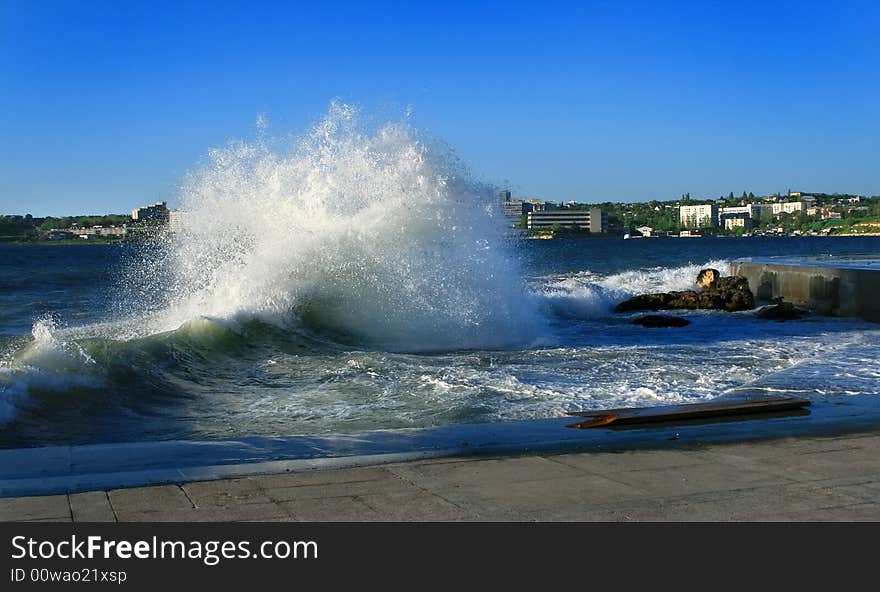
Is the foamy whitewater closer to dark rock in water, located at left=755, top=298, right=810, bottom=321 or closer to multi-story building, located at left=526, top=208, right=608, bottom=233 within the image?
dark rock in water, located at left=755, top=298, right=810, bottom=321

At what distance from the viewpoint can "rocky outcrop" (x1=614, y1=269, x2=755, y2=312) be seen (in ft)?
77.2

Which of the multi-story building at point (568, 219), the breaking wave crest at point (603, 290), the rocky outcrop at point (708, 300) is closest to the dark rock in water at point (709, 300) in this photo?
the rocky outcrop at point (708, 300)

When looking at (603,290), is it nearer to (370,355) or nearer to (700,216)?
(370,355)

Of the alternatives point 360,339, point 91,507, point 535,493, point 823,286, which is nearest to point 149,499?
point 91,507

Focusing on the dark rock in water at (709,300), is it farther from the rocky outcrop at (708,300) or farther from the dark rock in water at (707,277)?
the dark rock in water at (707,277)

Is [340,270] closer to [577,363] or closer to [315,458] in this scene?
[577,363]

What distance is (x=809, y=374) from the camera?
1113 centimetres

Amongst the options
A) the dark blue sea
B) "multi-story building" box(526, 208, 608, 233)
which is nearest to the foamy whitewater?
the dark blue sea

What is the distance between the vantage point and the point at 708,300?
78.2 feet

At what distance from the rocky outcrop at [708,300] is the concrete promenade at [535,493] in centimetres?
1783

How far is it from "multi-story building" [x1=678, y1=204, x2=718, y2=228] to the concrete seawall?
528 ft

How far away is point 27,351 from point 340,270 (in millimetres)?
7905

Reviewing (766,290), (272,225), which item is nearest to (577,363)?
(272,225)

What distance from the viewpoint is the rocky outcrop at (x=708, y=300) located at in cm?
2353
